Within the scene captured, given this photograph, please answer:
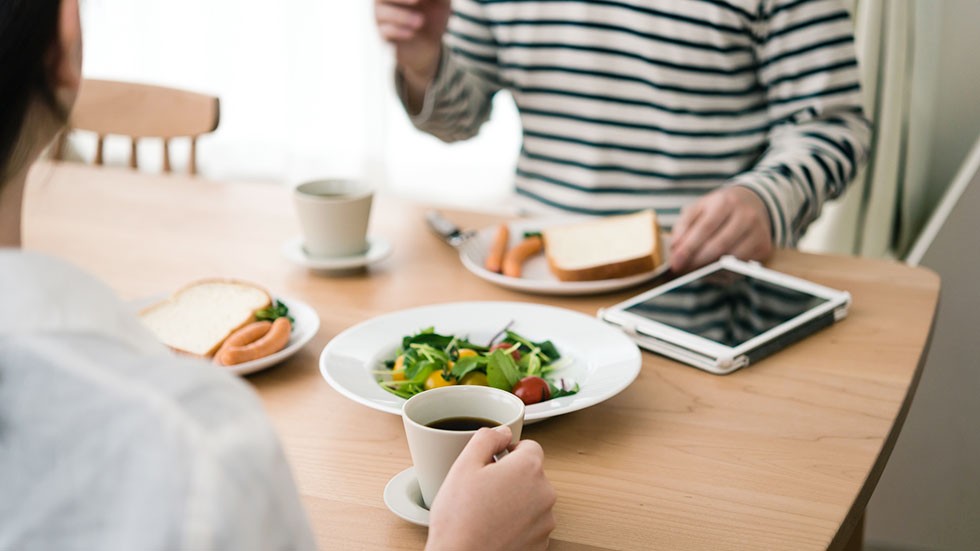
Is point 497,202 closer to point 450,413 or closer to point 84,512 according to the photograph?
point 450,413

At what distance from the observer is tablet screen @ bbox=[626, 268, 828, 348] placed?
98cm

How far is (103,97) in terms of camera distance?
170cm

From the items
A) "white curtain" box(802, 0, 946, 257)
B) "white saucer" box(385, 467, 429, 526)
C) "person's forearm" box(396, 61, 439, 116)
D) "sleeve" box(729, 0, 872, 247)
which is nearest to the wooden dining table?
"white saucer" box(385, 467, 429, 526)

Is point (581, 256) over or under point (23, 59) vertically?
under

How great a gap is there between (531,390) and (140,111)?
117 cm

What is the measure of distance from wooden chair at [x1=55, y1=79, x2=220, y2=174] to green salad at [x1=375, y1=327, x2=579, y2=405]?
91 centimetres

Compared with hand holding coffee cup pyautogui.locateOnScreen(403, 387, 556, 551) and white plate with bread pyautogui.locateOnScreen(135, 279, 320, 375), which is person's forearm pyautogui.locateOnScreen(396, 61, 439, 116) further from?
hand holding coffee cup pyautogui.locateOnScreen(403, 387, 556, 551)

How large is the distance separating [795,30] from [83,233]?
1.08 metres

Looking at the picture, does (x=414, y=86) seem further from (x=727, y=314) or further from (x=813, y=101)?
(x=727, y=314)

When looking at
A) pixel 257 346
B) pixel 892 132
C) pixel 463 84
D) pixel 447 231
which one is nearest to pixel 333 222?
pixel 447 231

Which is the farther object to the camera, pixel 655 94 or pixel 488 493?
pixel 655 94

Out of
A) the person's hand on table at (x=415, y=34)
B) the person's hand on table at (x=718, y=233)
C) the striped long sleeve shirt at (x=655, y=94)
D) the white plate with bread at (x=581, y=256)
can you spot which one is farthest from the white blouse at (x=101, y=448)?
the striped long sleeve shirt at (x=655, y=94)

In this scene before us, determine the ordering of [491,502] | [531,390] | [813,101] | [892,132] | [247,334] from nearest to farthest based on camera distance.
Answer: [491,502] < [531,390] < [247,334] < [813,101] < [892,132]

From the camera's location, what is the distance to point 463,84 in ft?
5.27
